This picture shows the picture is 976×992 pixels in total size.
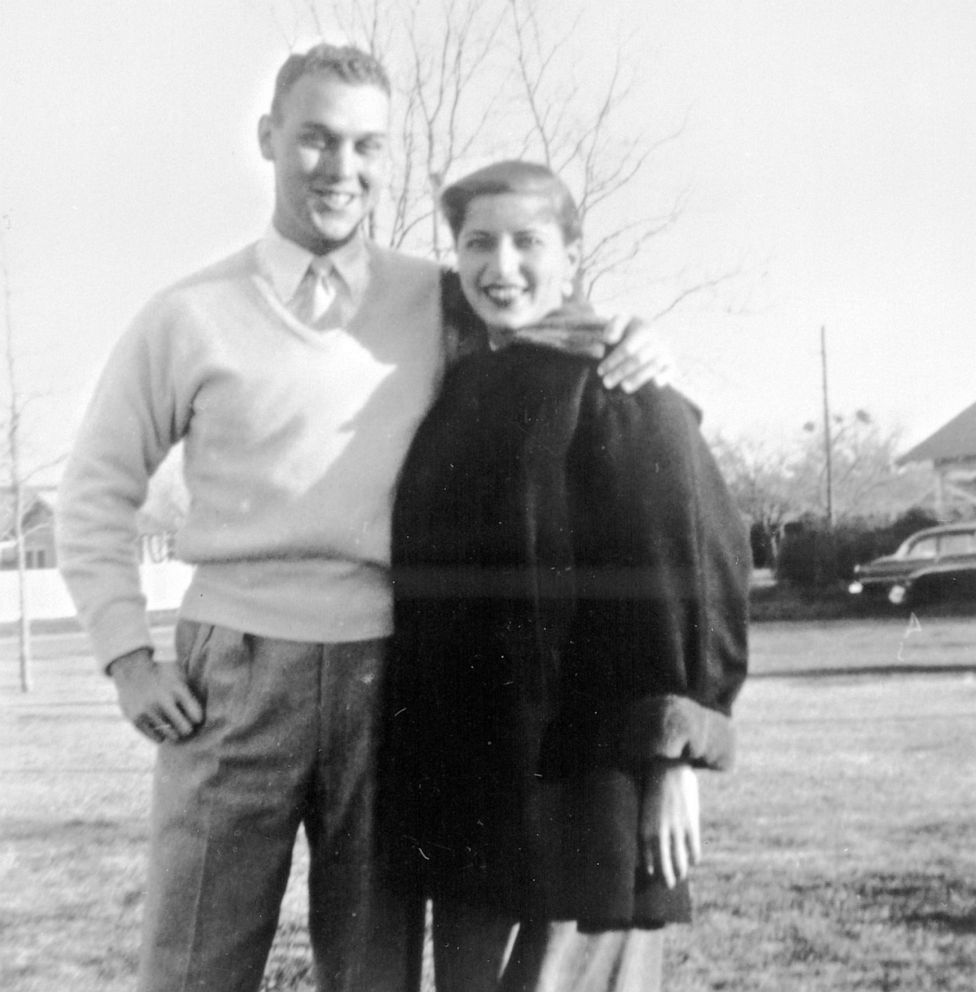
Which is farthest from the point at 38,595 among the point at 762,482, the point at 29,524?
the point at 762,482

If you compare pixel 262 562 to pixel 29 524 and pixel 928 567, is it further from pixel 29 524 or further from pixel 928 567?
pixel 928 567

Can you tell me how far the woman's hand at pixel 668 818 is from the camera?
1.66m

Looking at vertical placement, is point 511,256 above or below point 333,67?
below

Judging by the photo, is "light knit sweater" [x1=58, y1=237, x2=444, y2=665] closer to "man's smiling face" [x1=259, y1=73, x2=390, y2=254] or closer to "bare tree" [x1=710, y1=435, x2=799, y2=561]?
"man's smiling face" [x1=259, y1=73, x2=390, y2=254]

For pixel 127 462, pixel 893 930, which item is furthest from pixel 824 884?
pixel 127 462

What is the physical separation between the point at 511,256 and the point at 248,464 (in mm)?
462

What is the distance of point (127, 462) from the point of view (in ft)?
5.89

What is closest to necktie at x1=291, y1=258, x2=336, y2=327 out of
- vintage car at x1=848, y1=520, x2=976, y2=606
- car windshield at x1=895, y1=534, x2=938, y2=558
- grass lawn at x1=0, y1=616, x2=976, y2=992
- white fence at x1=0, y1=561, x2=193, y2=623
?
white fence at x1=0, y1=561, x2=193, y2=623

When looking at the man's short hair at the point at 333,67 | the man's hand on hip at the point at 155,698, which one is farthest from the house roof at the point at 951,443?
the man's hand on hip at the point at 155,698

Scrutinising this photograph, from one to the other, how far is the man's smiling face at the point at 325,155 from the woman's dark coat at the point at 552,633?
30cm

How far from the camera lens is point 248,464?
1.76 meters

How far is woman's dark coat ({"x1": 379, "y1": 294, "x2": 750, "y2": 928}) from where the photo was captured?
1.62 metres

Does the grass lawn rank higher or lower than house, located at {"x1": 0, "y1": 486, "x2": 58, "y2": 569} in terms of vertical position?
lower

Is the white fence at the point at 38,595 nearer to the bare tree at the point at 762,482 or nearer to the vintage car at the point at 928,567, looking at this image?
the bare tree at the point at 762,482
